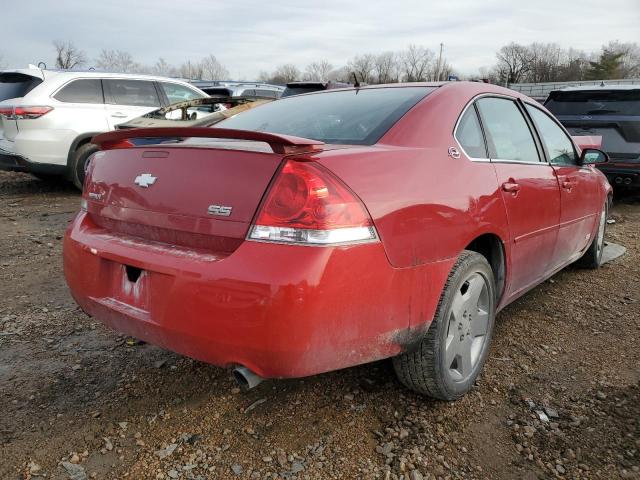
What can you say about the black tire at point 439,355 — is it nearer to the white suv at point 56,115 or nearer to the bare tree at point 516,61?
the white suv at point 56,115

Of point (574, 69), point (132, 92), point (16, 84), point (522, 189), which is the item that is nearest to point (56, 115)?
point (16, 84)

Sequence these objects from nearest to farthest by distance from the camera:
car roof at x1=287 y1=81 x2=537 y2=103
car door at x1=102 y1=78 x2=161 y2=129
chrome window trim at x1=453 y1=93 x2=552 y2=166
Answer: chrome window trim at x1=453 y1=93 x2=552 y2=166
car roof at x1=287 y1=81 x2=537 y2=103
car door at x1=102 y1=78 x2=161 y2=129

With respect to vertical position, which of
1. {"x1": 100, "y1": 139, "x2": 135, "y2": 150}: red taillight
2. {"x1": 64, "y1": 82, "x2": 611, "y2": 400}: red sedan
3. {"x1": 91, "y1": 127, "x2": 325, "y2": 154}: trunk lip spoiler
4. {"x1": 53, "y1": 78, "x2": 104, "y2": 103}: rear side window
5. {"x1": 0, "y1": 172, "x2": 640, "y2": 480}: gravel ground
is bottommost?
{"x1": 0, "y1": 172, "x2": 640, "y2": 480}: gravel ground

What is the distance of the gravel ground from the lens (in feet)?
6.37

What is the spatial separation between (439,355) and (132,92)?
718 centimetres

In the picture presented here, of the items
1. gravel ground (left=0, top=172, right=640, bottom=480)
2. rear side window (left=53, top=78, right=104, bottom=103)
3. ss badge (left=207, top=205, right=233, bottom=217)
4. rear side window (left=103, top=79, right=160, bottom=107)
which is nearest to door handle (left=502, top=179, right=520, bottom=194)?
gravel ground (left=0, top=172, right=640, bottom=480)

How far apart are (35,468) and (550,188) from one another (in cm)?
290

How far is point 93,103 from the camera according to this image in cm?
723

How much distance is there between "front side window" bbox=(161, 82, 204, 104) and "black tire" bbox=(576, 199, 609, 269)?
637cm

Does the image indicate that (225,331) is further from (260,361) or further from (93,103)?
(93,103)

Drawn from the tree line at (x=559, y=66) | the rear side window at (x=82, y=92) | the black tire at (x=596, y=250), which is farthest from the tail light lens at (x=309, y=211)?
the tree line at (x=559, y=66)

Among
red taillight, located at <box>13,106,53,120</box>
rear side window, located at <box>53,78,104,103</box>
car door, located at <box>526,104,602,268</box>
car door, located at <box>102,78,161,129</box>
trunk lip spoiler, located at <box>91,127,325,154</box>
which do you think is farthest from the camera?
car door, located at <box>102,78,161,129</box>

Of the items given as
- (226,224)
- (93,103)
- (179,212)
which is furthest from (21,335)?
(93,103)

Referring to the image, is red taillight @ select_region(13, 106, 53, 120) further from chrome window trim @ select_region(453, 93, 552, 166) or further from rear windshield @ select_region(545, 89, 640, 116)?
rear windshield @ select_region(545, 89, 640, 116)
